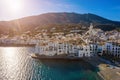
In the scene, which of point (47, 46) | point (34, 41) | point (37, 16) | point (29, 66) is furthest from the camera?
point (37, 16)

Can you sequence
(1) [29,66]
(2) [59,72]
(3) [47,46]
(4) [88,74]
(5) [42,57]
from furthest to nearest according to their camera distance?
1. (3) [47,46]
2. (5) [42,57]
3. (1) [29,66]
4. (2) [59,72]
5. (4) [88,74]

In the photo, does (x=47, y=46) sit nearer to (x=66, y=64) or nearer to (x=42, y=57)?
(x=42, y=57)

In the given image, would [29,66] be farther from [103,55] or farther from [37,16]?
[37,16]

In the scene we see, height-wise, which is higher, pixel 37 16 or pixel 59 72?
pixel 37 16

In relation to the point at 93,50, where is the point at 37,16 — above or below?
above

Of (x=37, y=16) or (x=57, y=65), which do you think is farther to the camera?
(x=37, y=16)

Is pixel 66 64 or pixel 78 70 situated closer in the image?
pixel 78 70

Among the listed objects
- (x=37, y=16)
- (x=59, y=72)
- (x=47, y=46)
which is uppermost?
(x=37, y=16)

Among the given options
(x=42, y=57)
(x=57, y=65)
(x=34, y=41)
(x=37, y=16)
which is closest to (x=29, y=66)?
(x=57, y=65)

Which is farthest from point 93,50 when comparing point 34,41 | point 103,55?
point 34,41
